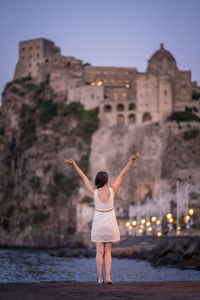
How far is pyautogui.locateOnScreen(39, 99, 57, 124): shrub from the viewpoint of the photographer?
77500 mm

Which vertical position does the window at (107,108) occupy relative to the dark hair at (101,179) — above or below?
above

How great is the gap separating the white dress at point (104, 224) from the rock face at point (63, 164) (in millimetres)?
51265

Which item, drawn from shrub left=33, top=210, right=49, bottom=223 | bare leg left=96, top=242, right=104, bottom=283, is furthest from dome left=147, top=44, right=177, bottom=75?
bare leg left=96, top=242, right=104, bottom=283

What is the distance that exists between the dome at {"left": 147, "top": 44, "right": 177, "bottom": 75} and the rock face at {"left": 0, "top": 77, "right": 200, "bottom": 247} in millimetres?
15725

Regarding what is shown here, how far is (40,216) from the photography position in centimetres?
7000

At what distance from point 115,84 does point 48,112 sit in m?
12.7

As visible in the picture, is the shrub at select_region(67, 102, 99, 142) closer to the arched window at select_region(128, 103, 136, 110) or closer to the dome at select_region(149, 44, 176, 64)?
the arched window at select_region(128, 103, 136, 110)

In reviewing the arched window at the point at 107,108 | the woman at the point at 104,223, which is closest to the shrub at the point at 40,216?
the arched window at the point at 107,108

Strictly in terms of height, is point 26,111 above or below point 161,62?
below

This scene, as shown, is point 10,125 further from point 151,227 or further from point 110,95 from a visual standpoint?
point 151,227

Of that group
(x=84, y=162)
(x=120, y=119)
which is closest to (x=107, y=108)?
(x=120, y=119)

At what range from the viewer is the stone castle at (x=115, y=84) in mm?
68938

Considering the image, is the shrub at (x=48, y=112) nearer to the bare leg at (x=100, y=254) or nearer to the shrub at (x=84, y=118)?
the shrub at (x=84, y=118)

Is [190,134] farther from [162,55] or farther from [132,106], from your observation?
[162,55]
